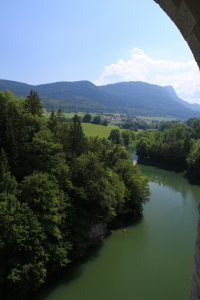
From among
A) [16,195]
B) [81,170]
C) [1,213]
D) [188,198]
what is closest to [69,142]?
[81,170]

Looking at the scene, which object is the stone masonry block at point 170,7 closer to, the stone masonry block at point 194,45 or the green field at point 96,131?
the stone masonry block at point 194,45

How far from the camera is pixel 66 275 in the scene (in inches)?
623

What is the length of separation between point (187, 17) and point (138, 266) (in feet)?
57.8

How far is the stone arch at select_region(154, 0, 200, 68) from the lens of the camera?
184 centimetres

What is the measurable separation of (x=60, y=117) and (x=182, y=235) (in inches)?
668

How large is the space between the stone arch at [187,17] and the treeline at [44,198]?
13318mm

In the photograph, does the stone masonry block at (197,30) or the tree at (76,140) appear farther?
the tree at (76,140)

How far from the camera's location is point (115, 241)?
65.1ft

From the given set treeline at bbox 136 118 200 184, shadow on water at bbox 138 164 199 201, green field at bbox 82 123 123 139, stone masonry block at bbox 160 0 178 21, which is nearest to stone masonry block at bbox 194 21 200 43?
stone masonry block at bbox 160 0 178 21

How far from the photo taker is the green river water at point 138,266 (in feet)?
47.4

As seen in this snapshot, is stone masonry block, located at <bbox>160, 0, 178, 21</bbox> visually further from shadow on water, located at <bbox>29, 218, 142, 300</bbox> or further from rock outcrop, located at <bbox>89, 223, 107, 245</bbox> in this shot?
rock outcrop, located at <bbox>89, 223, 107, 245</bbox>

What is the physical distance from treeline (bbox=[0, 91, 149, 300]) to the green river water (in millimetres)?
1094

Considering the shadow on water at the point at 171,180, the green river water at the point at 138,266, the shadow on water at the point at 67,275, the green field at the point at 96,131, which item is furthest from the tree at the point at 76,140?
the green field at the point at 96,131

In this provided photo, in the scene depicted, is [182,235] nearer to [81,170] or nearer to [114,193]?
[114,193]
